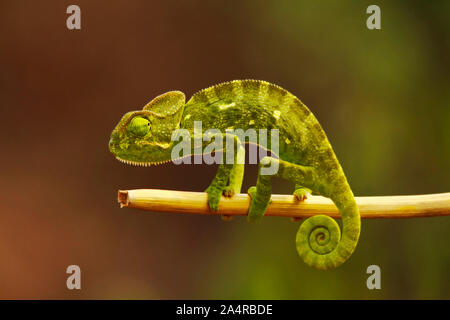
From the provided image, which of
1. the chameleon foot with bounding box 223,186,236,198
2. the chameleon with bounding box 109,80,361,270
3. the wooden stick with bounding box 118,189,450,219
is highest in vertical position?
the chameleon with bounding box 109,80,361,270

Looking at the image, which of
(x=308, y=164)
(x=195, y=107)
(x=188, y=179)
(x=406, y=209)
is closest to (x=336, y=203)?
(x=308, y=164)

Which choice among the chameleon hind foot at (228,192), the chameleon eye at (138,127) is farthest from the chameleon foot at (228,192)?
the chameleon eye at (138,127)

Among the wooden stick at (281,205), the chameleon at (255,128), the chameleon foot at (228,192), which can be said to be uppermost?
the chameleon at (255,128)

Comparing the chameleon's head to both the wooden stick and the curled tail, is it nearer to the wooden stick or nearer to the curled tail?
the wooden stick

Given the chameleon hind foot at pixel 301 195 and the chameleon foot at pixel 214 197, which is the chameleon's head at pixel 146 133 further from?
the chameleon hind foot at pixel 301 195

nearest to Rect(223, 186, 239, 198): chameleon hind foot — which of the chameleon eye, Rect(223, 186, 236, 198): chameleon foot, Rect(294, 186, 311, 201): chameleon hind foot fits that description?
Rect(223, 186, 236, 198): chameleon foot

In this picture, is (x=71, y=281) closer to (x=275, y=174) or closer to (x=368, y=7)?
(x=275, y=174)

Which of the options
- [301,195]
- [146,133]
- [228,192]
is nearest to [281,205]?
[301,195]
